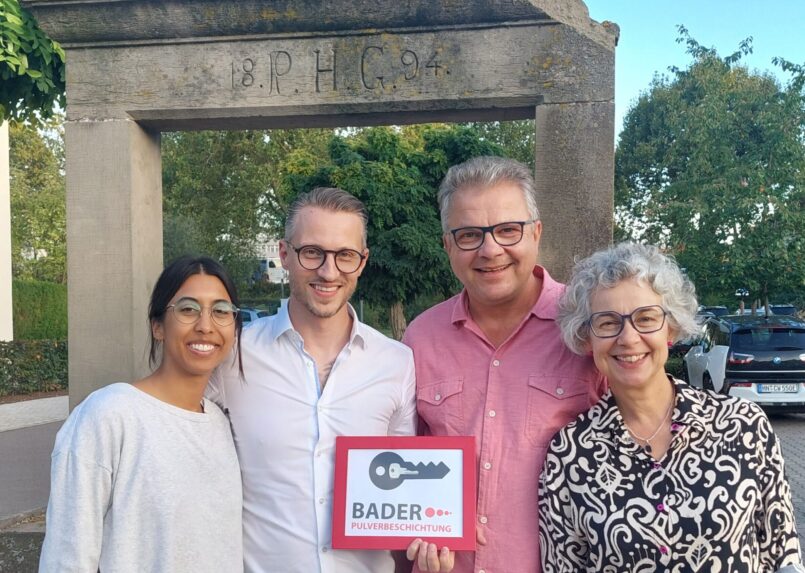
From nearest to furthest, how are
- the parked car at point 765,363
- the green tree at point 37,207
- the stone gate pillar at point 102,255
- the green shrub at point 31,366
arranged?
the stone gate pillar at point 102,255 → the parked car at point 765,363 → the green shrub at point 31,366 → the green tree at point 37,207

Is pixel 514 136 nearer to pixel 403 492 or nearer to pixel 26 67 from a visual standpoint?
pixel 26 67

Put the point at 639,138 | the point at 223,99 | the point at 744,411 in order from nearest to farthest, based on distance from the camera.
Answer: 1. the point at 744,411
2. the point at 223,99
3. the point at 639,138

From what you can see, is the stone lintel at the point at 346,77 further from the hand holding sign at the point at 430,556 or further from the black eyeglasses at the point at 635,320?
the hand holding sign at the point at 430,556

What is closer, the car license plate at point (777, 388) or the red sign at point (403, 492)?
the red sign at point (403, 492)

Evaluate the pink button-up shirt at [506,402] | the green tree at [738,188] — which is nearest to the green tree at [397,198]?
the green tree at [738,188]

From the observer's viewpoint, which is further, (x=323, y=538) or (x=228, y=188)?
(x=228, y=188)

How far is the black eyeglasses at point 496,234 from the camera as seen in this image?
8.68 ft

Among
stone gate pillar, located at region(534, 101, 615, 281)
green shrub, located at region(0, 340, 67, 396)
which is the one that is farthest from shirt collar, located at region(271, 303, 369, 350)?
green shrub, located at region(0, 340, 67, 396)

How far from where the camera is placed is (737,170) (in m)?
14.2

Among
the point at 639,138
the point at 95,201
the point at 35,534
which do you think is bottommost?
the point at 35,534

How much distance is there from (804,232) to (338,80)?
1262cm

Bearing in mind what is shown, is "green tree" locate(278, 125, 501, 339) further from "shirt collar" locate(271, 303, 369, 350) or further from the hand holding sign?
the hand holding sign

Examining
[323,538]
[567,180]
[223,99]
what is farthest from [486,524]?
[223,99]

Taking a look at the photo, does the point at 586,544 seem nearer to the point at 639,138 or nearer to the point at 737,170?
the point at 737,170
